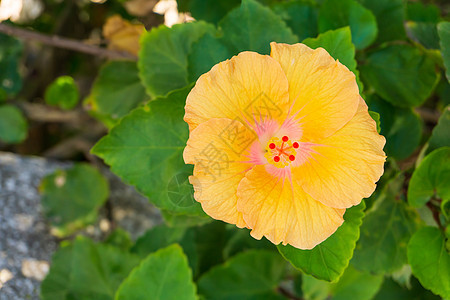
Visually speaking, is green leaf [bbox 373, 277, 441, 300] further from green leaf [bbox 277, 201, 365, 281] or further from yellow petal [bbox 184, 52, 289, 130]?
yellow petal [bbox 184, 52, 289, 130]

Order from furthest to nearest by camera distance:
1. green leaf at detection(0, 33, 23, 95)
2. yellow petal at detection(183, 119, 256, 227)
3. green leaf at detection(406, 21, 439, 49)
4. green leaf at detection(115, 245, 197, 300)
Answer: green leaf at detection(0, 33, 23, 95) < green leaf at detection(406, 21, 439, 49) < green leaf at detection(115, 245, 197, 300) < yellow petal at detection(183, 119, 256, 227)

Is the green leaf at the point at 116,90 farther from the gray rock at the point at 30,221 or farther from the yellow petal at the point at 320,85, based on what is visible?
the yellow petal at the point at 320,85

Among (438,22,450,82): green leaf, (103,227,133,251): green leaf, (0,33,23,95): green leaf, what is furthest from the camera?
(0,33,23,95): green leaf

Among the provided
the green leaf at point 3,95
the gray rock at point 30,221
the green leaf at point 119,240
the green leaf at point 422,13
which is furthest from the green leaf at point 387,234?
the green leaf at point 3,95

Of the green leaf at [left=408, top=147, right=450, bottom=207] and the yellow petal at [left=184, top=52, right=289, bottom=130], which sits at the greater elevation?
the yellow petal at [left=184, top=52, right=289, bottom=130]

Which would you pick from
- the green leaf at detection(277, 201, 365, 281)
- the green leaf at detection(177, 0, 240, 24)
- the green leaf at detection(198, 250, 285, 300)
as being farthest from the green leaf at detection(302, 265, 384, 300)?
the green leaf at detection(177, 0, 240, 24)

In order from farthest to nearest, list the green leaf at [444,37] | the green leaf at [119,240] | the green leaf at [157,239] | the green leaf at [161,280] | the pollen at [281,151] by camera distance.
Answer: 1. the green leaf at [119,240]
2. the green leaf at [157,239]
3. the green leaf at [161,280]
4. the green leaf at [444,37]
5. the pollen at [281,151]

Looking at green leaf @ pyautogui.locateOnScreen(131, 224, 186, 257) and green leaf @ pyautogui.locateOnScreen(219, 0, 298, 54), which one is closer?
green leaf @ pyautogui.locateOnScreen(219, 0, 298, 54)
